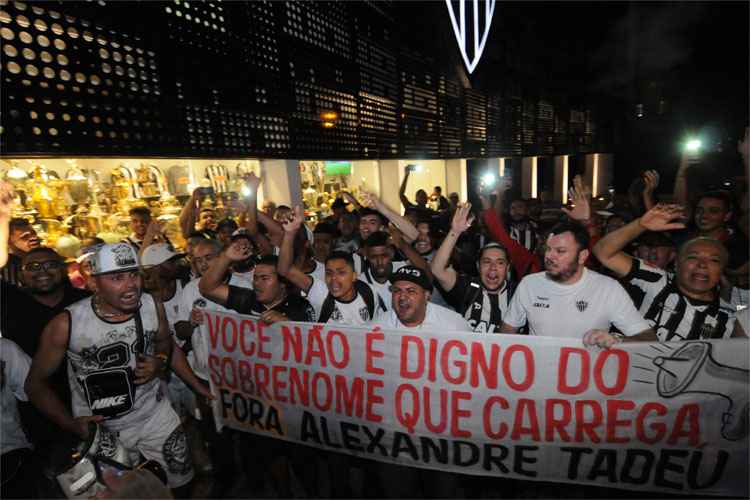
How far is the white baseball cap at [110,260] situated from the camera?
113 inches

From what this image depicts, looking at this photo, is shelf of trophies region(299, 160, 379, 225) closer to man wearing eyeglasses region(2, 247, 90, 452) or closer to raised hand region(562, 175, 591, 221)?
raised hand region(562, 175, 591, 221)

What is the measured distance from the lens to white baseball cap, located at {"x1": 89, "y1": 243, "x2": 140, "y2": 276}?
288cm

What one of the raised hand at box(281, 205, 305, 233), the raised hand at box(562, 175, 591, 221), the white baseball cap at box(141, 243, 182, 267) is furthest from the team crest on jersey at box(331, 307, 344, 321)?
the raised hand at box(562, 175, 591, 221)

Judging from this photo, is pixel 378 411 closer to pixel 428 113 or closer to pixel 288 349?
pixel 288 349

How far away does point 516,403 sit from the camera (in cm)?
291

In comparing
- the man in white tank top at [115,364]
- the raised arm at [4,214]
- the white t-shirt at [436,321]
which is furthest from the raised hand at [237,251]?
the raised arm at [4,214]

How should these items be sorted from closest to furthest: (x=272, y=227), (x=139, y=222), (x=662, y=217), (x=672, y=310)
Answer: (x=672, y=310), (x=662, y=217), (x=272, y=227), (x=139, y=222)

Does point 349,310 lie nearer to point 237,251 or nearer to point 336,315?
point 336,315

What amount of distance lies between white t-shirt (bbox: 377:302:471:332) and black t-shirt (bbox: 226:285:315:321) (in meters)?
0.78

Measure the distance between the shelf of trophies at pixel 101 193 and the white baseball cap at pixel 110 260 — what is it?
9.36 feet

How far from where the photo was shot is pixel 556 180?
27.5 meters

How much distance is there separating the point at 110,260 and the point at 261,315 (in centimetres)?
122

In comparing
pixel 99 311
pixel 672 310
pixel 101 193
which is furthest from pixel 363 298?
pixel 101 193

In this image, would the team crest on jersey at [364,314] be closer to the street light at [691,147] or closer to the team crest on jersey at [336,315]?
the team crest on jersey at [336,315]
